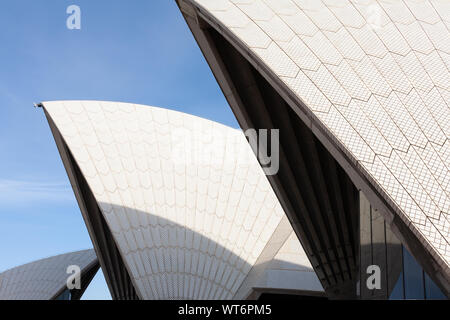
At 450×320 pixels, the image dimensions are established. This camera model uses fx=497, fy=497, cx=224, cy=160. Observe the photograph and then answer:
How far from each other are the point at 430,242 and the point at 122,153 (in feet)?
50.3

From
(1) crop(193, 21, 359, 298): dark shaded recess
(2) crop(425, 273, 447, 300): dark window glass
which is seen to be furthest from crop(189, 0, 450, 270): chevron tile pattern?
(1) crop(193, 21, 359, 298): dark shaded recess

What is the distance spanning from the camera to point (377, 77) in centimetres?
941

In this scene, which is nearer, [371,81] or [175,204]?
[371,81]

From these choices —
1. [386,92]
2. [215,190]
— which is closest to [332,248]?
[215,190]

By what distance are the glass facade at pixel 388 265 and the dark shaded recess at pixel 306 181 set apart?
2.13m

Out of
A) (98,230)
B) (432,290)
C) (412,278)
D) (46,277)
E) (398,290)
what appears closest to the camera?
(432,290)

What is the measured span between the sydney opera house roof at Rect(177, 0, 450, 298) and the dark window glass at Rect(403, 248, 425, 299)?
2071mm

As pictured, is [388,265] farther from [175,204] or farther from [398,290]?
[175,204]

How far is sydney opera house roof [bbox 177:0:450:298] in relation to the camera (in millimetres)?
8156

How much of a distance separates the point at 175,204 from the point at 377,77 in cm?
1293

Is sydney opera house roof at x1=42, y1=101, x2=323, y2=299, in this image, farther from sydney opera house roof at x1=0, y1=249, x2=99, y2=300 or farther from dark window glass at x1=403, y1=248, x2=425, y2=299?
dark window glass at x1=403, y1=248, x2=425, y2=299

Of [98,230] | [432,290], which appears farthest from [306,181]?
[98,230]

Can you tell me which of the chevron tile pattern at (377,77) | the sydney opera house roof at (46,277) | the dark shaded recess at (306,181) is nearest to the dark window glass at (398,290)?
the chevron tile pattern at (377,77)

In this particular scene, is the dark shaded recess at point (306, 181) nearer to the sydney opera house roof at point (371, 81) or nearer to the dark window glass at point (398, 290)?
the sydney opera house roof at point (371, 81)
